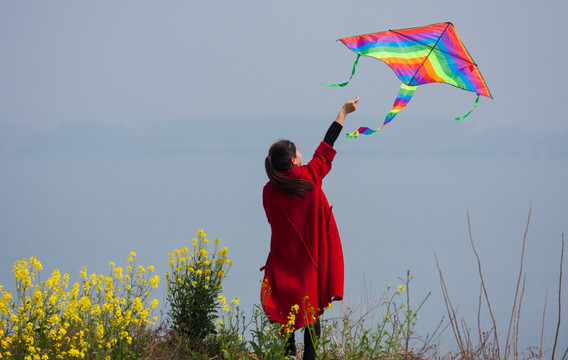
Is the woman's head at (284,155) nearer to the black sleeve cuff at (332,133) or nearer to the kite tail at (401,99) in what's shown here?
the black sleeve cuff at (332,133)

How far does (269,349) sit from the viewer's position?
14.0ft

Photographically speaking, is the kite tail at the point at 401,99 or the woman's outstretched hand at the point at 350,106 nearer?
the woman's outstretched hand at the point at 350,106

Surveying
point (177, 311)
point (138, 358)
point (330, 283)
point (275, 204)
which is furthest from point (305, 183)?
point (138, 358)

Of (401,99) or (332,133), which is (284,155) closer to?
(332,133)

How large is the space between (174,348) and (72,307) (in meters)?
0.91

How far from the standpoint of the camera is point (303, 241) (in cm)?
450

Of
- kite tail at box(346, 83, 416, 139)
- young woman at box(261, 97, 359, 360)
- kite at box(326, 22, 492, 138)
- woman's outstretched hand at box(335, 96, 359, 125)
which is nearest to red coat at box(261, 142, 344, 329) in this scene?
young woman at box(261, 97, 359, 360)

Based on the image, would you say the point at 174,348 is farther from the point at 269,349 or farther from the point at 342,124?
the point at 342,124

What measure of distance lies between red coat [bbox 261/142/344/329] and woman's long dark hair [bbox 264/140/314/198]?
57 mm

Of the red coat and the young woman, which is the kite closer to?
the young woman

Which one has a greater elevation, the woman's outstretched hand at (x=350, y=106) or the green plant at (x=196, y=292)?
the woman's outstretched hand at (x=350, y=106)

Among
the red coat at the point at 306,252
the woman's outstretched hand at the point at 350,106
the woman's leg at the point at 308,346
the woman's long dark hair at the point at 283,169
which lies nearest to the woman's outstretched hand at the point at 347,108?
the woman's outstretched hand at the point at 350,106

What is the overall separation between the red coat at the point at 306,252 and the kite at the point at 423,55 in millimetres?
1021

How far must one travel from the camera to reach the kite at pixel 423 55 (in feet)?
16.6
